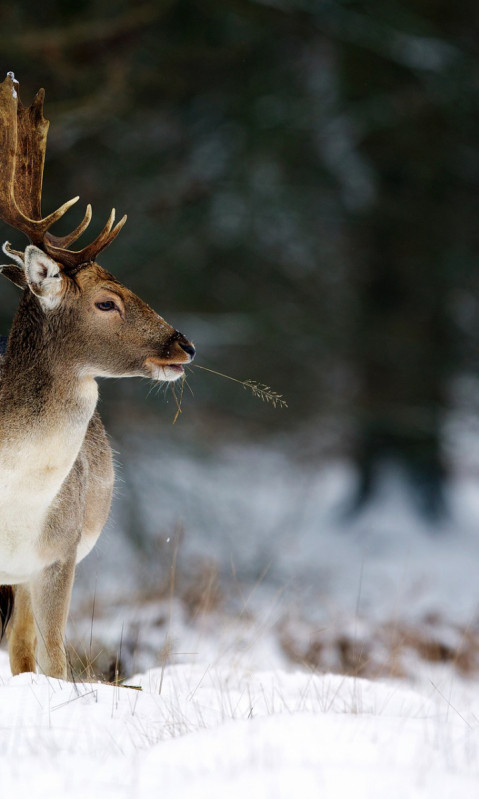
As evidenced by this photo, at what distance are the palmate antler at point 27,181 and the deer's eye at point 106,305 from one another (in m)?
0.19

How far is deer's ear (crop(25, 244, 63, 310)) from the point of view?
3918mm

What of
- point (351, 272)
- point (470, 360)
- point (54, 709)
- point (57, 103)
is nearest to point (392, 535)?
point (470, 360)

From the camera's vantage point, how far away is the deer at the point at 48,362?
3975 millimetres

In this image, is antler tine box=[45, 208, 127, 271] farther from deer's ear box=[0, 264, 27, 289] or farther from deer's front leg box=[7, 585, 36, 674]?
deer's front leg box=[7, 585, 36, 674]

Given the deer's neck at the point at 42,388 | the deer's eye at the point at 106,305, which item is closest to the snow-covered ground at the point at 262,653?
the deer's neck at the point at 42,388

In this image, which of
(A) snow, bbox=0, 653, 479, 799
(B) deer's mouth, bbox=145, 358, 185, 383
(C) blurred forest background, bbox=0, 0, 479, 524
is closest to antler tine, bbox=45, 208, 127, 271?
(B) deer's mouth, bbox=145, 358, 185, 383

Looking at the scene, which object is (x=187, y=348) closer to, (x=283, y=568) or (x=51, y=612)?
(x=51, y=612)

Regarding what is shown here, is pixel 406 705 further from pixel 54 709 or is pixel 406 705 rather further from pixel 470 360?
pixel 470 360

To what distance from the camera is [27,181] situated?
165 inches

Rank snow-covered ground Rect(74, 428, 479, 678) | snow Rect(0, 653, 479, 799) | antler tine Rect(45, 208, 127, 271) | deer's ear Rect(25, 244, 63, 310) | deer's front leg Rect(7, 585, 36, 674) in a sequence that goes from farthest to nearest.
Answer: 1. snow-covered ground Rect(74, 428, 479, 678)
2. deer's front leg Rect(7, 585, 36, 674)
3. antler tine Rect(45, 208, 127, 271)
4. deer's ear Rect(25, 244, 63, 310)
5. snow Rect(0, 653, 479, 799)

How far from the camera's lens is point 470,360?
1397 cm

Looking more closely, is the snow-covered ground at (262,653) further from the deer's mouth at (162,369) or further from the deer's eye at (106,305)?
the deer's eye at (106,305)

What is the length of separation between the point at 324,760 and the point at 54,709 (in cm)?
110

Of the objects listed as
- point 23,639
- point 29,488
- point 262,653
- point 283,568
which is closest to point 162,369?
point 29,488
